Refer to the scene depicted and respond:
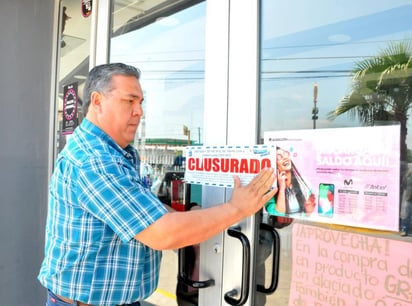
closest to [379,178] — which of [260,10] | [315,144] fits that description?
[315,144]

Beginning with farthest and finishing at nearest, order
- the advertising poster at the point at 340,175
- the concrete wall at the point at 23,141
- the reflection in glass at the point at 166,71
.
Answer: the concrete wall at the point at 23,141, the reflection in glass at the point at 166,71, the advertising poster at the point at 340,175

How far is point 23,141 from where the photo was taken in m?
3.03

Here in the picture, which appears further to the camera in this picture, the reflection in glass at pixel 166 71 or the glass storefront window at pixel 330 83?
the reflection in glass at pixel 166 71

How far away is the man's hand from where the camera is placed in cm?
143

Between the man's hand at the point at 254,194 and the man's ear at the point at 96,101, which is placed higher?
the man's ear at the point at 96,101

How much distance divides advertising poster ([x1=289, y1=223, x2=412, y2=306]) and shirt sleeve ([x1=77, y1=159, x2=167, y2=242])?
22.3 inches

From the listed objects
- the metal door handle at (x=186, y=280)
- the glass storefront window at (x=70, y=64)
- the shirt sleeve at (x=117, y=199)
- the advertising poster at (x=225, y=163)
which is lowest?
the metal door handle at (x=186, y=280)

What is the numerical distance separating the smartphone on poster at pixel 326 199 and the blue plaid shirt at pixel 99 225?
566 mm

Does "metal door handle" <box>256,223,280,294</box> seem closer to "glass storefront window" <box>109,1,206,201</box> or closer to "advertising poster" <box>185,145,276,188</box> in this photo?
"advertising poster" <box>185,145,276,188</box>

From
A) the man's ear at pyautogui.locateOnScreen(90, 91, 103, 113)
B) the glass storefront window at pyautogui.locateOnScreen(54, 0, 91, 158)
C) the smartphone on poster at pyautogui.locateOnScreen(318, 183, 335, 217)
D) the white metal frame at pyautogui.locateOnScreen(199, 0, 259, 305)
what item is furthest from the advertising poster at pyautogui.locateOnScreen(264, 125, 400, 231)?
the glass storefront window at pyautogui.locateOnScreen(54, 0, 91, 158)

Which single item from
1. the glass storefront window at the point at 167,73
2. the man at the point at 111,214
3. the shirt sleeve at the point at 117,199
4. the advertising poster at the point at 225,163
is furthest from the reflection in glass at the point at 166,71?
the shirt sleeve at the point at 117,199

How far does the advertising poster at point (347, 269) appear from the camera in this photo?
1222mm

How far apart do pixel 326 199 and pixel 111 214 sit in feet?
2.49

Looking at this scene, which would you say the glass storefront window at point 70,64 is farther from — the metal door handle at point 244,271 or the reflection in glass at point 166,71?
the metal door handle at point 244,271
